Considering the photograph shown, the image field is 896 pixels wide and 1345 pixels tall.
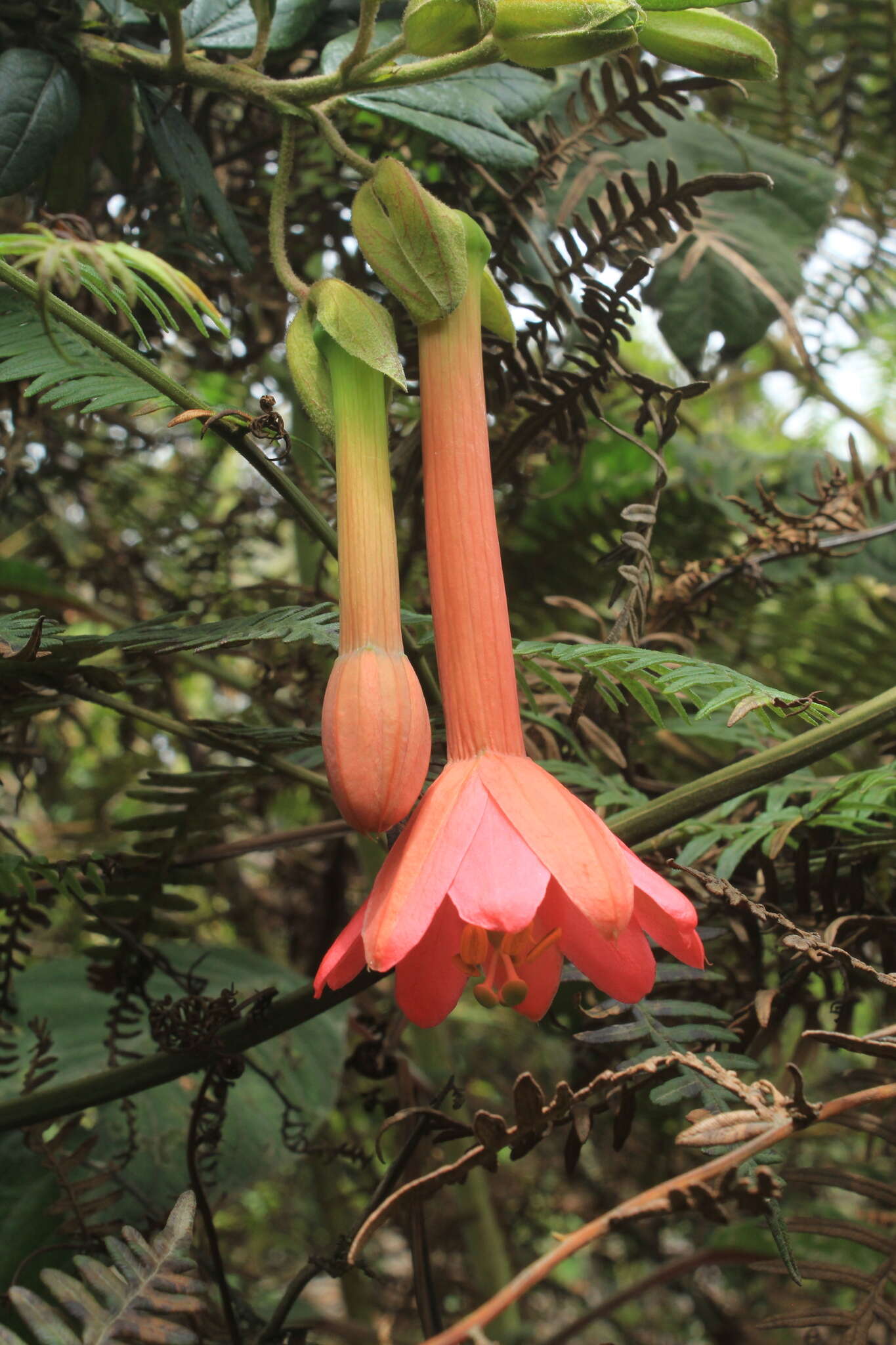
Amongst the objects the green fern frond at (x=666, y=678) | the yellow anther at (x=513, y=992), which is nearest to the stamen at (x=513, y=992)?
the yellow anther at (x=513, y=992)

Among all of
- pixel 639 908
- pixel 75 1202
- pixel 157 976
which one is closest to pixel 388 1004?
pixel 157 976

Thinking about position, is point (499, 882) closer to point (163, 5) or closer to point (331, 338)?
point (331, 338)

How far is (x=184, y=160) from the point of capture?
0.48 meters

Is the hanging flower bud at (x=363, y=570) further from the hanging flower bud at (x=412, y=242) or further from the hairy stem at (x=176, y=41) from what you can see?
the hairy stem at (x=176, y=41)

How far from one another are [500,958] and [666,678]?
0.11m

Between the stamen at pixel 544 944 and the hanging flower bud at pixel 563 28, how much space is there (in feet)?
1.06

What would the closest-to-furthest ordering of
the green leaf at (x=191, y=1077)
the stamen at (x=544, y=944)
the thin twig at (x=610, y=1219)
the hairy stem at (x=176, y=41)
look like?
the thin twig at (x=610, y=1219) → the stamen at (x=544, y=944) → the hairy stem at (x=176, y=41) → the green leaf at (x=191, y=1077)

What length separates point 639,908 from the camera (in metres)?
0.33

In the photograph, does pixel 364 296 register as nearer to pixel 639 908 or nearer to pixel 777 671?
pixel 639 908

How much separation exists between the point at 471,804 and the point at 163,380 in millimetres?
189

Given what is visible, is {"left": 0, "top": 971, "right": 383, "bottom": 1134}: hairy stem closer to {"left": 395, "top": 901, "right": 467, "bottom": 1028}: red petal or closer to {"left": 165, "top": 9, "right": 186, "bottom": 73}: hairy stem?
{"left": 395, "top": 901, "right": 467, "bottom": 1028}: red petal

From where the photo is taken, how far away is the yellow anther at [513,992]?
12.8 inches

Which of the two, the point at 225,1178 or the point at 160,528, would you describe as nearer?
the point at 225,1178

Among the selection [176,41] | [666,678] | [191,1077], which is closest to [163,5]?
[176,41]
